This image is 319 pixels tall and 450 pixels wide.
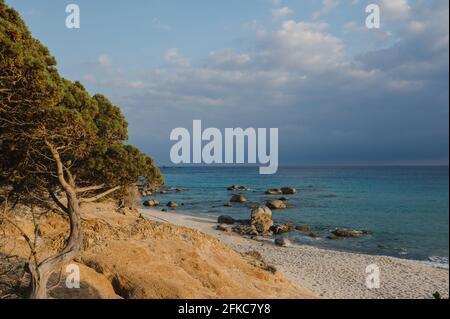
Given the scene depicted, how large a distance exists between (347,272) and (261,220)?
50.1ft

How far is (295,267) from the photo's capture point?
2505 centimetres

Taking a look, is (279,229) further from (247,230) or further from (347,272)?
(347,272)

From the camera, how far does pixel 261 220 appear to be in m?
39.0

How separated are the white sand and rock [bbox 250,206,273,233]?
180 inches

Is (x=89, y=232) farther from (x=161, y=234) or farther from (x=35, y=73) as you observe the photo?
(x=35, y=73)

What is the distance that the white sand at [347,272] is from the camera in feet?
68.4

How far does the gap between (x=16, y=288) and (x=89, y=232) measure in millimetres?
5073

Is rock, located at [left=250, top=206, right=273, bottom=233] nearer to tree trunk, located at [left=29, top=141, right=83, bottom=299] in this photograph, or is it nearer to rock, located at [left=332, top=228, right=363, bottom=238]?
rock, located at [left=332, top=228, right=363, bottom=238]

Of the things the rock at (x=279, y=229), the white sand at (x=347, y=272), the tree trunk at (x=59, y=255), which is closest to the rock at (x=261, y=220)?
the rock at (x=279, y=229)

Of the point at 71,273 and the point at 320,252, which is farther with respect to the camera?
the point at 320,252
